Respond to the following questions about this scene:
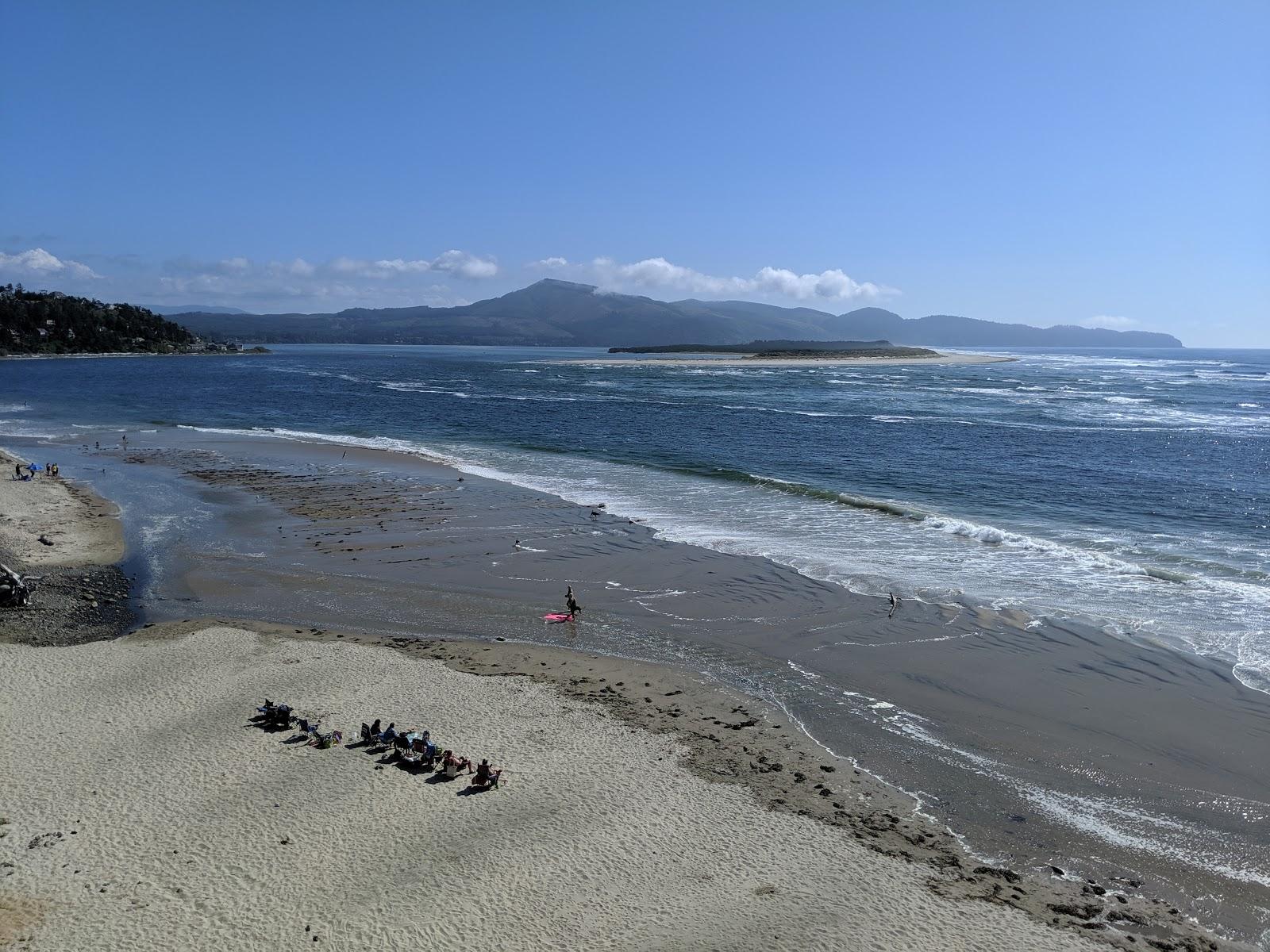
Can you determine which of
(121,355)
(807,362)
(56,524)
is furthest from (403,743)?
(121,355)

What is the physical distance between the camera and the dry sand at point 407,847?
397 inches

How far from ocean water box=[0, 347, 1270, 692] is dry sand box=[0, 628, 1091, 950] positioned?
39.3 ft

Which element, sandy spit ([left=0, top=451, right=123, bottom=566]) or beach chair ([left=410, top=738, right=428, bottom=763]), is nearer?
beach chair ([left=410, top=738, right=428, bottom=763])

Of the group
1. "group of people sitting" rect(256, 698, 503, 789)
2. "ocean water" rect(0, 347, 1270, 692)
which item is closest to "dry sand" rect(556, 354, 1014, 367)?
"ocean water" rect(0, 347, 1270, 692)

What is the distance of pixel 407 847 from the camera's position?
1167 cm

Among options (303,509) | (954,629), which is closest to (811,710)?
(954,629)

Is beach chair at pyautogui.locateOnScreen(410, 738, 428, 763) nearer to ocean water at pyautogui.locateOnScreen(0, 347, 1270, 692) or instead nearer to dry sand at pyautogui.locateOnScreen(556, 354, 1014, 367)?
ocean water at pyautogui.locateOnScreen(0, 347, 1270, 692)

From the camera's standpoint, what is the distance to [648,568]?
2544 cm

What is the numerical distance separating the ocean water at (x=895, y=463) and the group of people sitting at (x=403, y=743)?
13734 millimetres

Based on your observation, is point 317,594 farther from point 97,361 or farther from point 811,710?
point 97,361

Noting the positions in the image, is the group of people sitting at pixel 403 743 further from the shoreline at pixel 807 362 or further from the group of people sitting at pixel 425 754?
the shoreline at pixel 807 362

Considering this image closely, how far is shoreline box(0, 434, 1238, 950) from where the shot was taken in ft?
34.6

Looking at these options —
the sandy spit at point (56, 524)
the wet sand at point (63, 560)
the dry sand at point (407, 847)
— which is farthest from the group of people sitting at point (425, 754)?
the sandy spit at point (56, 524)

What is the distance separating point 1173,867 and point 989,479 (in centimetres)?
3059
